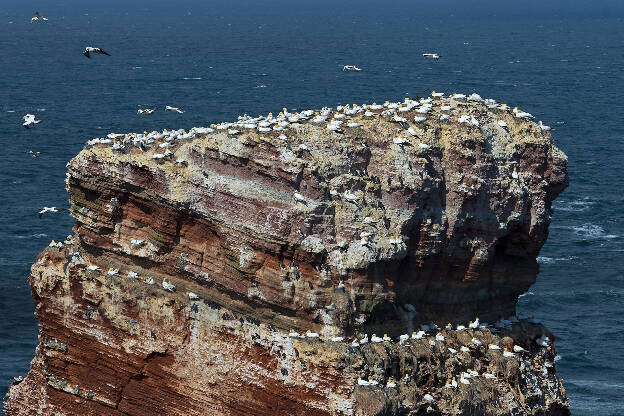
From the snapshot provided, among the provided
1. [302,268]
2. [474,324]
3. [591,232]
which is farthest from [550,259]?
[302,268]

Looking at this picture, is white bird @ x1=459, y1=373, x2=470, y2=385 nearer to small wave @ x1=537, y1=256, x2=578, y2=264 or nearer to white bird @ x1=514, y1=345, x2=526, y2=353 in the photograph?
white bird @ x1=514, y1=345, x2=526, y2=353

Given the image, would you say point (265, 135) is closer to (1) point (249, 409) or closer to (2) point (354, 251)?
(2) point (354, 251)

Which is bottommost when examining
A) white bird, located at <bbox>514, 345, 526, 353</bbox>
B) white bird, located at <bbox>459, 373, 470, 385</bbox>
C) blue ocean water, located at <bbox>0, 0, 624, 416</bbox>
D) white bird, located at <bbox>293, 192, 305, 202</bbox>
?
blue ocean water, located at <bbox>0, 0, 624, 416</bbox>

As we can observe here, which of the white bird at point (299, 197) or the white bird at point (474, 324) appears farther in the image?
the white bird at point (474, 324)

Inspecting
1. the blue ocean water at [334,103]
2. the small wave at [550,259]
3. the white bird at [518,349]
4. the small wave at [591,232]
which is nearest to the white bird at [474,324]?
the white bird at [518,349]

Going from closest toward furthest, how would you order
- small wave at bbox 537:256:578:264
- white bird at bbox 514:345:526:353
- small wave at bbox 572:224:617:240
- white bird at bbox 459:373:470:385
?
white bird at bbox 459:373:470:385 → white bird at bbox 514:345:526:353 → small wave at bbox 537:256:578:264 → small wave at bbox 572:224:617:240

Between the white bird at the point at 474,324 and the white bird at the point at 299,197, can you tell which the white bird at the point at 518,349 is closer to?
the white bird at the point at 474,324

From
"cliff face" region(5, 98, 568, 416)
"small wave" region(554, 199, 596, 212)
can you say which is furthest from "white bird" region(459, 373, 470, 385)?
"small wave" region(554, 199, 596, 212)

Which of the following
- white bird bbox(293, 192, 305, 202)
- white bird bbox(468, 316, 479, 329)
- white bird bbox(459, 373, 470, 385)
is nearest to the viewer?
white bird bbox(293, 192, 305, 202)

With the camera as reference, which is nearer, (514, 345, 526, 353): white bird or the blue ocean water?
(514, 345, 526, 353): white bird

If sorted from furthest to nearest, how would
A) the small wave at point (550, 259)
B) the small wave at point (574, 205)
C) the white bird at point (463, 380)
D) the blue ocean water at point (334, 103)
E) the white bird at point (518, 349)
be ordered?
the small wave at point (574, 205)
the small wave at point (550, 259)
the blue ocean water at point (334, 103)
the white bird at point (518, 349)
the white bird at point (463, 380)
